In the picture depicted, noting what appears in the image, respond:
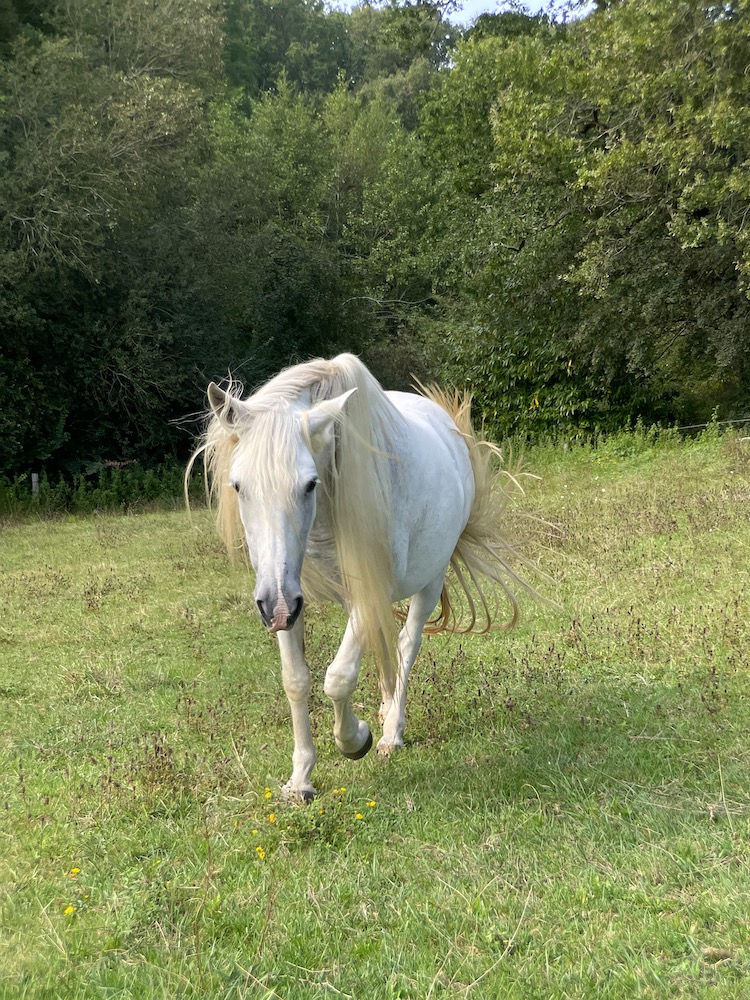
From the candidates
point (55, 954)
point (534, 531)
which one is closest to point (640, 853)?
point (55, 954)

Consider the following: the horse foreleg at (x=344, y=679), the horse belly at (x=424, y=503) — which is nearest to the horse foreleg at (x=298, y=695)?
the horse foreleg at (x=344, y=679)

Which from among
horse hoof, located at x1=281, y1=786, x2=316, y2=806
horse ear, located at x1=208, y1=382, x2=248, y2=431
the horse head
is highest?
horse ear, located at x1=208, y1=382, x2=248, y2=431

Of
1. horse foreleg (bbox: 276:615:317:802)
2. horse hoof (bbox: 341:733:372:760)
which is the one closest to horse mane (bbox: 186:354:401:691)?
horse foreleg (bbox: 276:615:317:802)

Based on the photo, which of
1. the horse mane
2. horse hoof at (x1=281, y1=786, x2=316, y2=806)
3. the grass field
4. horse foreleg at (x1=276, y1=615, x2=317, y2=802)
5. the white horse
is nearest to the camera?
the grass field

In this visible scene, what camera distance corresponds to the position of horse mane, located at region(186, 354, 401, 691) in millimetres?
3445

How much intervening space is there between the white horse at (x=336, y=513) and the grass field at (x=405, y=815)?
433mm

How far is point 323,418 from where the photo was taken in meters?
3.26

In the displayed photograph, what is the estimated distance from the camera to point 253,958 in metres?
2.53

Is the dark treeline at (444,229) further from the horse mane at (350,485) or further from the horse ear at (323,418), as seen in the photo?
the horse ear at (323,418)

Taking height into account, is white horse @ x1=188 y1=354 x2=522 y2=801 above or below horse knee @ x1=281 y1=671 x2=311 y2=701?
above

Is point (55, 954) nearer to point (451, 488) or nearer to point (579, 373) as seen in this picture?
point (451, 488)

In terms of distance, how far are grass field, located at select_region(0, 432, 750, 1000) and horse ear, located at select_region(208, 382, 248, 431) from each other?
1.47 meters

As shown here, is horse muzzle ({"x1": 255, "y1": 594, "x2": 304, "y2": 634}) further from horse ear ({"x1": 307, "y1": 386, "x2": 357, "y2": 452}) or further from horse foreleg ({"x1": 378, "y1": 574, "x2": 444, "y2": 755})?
horse foreleg ({"x1": 378, "y1": 574, "x2": 444, "y2": 755})

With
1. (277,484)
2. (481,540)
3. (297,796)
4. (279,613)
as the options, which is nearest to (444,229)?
(481,540)
